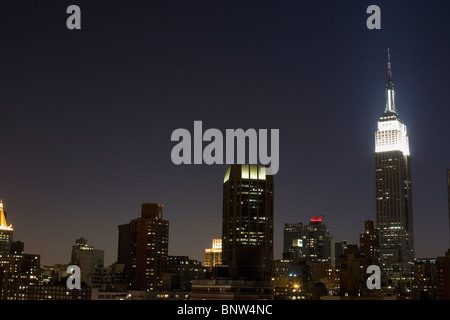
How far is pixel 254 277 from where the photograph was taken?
160m

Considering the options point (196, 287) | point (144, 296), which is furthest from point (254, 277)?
point (144, 296)

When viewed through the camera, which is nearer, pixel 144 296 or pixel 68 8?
pixel 68 8
